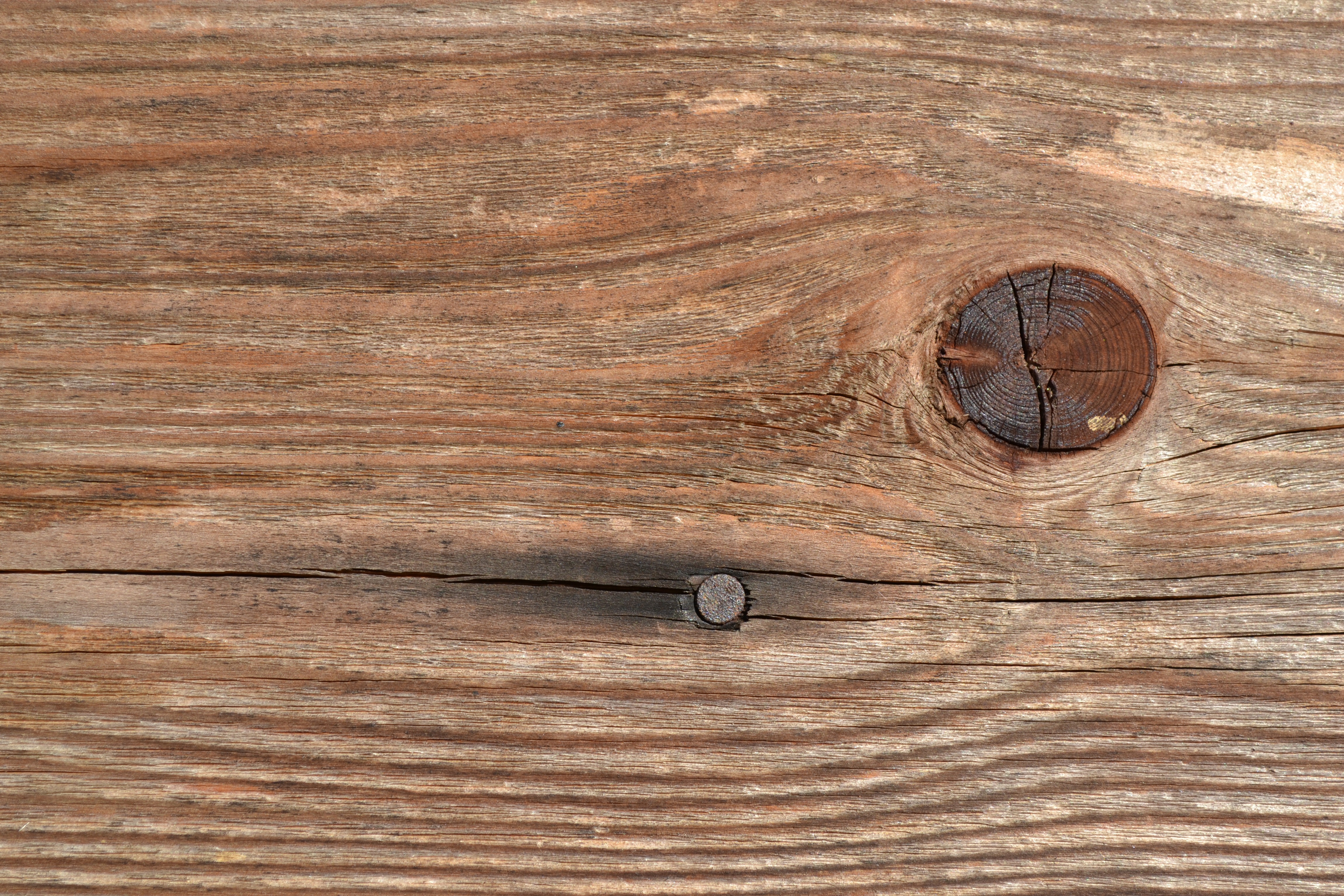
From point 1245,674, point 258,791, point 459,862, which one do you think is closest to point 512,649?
point 459,862

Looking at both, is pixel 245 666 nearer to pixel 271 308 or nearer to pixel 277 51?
pixel 271 308

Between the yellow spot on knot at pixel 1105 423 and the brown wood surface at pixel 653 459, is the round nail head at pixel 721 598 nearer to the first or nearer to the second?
the brown wood surface at pixel 653 459

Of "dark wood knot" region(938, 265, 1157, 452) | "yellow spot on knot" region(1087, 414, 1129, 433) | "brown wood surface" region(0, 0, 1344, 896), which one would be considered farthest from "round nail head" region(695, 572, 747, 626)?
"yellow spot on knot" region(1087, 414, 1129, 433)

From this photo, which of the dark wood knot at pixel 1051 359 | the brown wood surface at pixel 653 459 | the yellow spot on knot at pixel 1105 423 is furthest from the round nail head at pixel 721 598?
the yellow spot on knot at pixel 1105 423

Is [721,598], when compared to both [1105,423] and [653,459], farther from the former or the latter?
[1105,423]

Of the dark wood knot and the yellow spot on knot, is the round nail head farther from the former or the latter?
the yellow spot on knot

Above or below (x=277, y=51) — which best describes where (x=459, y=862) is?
below
